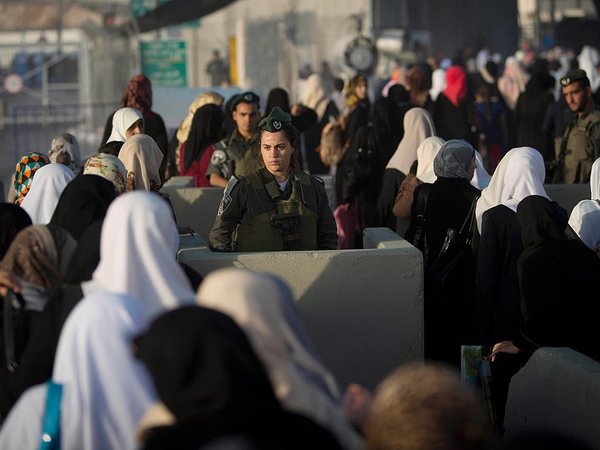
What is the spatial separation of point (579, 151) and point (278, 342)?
23.0ft

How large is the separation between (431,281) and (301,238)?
2.32 feet

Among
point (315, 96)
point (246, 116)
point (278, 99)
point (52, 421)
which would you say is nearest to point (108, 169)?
point (52, 421)

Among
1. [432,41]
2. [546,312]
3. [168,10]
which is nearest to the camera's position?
[546,312]

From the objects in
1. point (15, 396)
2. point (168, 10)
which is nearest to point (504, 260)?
point (15, 396)

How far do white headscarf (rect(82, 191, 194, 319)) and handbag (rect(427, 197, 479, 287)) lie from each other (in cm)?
280

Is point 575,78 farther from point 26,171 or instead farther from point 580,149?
point 26,171

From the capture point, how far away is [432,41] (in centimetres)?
3438

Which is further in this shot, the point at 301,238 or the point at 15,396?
the point at 301,238

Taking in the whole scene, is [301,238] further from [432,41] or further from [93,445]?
[432,41]

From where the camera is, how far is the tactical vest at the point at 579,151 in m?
10.5

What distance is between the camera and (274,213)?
23.5 ft

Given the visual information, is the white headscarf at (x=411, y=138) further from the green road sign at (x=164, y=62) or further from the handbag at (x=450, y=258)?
the green road sign at (x=164, y=62)

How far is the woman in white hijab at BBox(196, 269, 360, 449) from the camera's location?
3.91m

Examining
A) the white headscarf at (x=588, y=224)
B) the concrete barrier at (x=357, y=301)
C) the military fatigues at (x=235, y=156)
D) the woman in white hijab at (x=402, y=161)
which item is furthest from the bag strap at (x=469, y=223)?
the military fatigues at (x=235, y=156)
